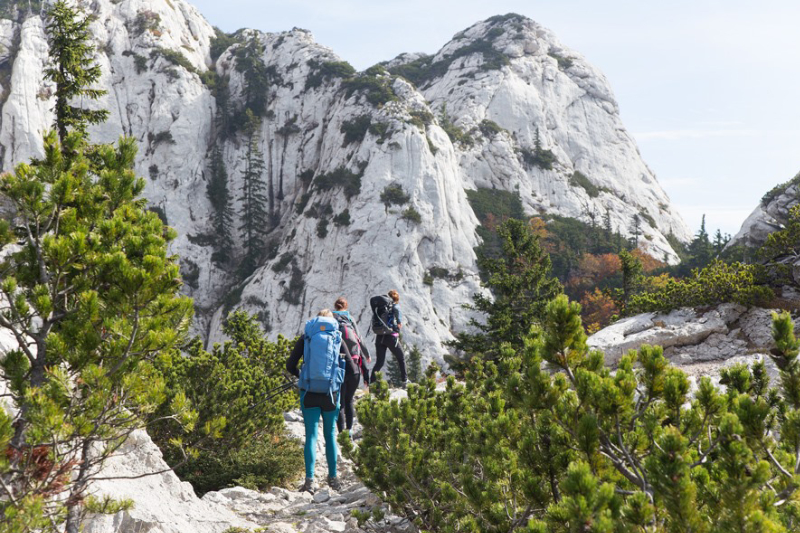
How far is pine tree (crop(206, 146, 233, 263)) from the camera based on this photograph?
164 ft

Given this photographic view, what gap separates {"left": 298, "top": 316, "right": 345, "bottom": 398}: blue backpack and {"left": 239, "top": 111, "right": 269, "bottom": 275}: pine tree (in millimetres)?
43732

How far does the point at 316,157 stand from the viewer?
54.0m

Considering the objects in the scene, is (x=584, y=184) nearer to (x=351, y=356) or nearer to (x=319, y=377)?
(x=351, y=356)

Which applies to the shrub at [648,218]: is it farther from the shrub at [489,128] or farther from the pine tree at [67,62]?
the pine tree at [67,62]

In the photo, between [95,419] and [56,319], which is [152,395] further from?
[56,319]

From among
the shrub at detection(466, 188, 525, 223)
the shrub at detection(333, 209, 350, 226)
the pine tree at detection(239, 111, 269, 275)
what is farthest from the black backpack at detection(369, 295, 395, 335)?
the shrub at detection(466, 188, 525, 223)

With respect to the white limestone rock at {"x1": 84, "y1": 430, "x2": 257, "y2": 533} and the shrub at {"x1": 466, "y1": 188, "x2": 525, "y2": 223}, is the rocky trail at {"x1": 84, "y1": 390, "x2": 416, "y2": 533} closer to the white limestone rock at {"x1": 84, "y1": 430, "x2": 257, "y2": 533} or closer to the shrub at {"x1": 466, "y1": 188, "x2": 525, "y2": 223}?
the white limestone rock at {"x1": 84, "y1": 430, "x2": 257, "y2": 533}

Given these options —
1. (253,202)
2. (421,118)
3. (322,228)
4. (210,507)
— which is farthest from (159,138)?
(210,507)

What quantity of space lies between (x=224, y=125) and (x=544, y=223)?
1406 inches

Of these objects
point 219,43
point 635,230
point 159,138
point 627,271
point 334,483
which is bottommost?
point 334,483

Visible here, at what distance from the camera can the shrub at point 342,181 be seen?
153ft

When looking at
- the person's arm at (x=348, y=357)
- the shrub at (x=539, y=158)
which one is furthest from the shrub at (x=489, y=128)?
the person's arm at (x=348, y=357)

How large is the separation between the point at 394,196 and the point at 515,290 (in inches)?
1178

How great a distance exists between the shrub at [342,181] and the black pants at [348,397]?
129 feet
